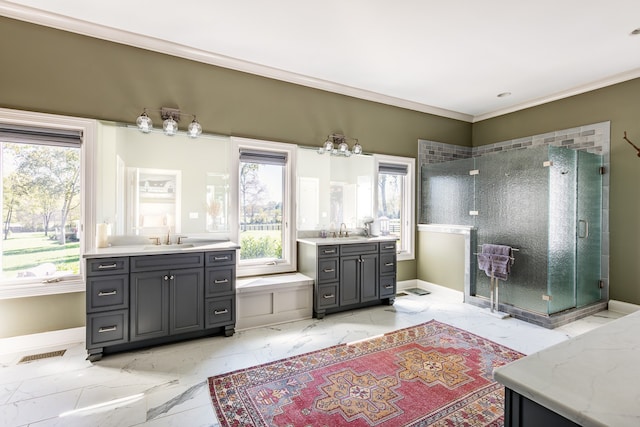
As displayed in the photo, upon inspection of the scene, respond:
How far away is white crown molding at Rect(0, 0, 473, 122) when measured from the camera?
9.19ft

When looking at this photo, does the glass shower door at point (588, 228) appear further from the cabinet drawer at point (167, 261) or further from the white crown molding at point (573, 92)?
the cabinet drawer at point (167, 261)

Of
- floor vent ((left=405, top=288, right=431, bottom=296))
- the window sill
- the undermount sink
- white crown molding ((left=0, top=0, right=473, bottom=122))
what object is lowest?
floor vent ((left=405, top=288, right=431, bottom=296))

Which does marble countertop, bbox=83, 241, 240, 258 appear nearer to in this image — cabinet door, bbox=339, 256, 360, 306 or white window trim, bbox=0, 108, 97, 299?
white window trim, bbox=0, 108, 97, 299

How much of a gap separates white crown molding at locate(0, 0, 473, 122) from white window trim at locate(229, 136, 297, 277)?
32.2 inches

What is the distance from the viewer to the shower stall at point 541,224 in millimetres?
3594

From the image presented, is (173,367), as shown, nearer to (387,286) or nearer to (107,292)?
(107,292)

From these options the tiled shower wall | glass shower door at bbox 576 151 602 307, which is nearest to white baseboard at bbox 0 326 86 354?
the tiled shower wall

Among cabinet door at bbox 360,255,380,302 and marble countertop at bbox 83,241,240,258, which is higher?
marble countertop at bbox 83,241,240,258

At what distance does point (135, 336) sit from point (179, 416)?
1117 millimetres

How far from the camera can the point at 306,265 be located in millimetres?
3965

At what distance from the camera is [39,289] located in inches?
116

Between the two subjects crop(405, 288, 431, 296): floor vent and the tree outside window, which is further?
crop(405, 288, 431, 296): floor vent

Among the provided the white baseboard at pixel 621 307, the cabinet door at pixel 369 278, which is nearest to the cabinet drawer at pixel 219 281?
the cabinet door at pixel 369 278

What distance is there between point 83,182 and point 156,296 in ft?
4.37
